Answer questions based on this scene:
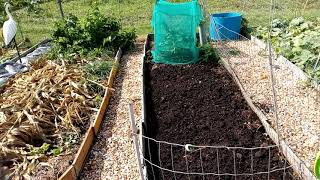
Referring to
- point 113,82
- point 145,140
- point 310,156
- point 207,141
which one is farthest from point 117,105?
point 310,156

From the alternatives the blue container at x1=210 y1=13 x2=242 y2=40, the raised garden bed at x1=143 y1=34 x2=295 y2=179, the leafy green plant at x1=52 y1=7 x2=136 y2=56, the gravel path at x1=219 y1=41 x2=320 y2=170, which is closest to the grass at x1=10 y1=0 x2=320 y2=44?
the blue container at x1=210 y1=13 x2=242 y2=40

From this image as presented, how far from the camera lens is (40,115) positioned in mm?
4496

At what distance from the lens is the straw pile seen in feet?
12.9

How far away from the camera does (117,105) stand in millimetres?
5184

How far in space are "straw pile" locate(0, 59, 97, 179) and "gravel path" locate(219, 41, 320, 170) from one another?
222cm

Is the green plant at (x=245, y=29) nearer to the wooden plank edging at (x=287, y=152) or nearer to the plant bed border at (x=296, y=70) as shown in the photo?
the plant bed border at (x=296, y=70)

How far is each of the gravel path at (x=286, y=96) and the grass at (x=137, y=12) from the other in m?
2.33

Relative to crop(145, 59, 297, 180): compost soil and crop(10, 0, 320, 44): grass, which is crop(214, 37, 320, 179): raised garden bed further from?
crop(10, 0, 320, 44): grass

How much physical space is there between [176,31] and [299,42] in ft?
6.39

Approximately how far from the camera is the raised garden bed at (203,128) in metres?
3.60

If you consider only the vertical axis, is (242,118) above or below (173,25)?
below

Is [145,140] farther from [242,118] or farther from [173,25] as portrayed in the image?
[173,25]

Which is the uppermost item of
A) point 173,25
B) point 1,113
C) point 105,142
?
point 173,25

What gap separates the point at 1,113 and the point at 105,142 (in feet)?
4.16
